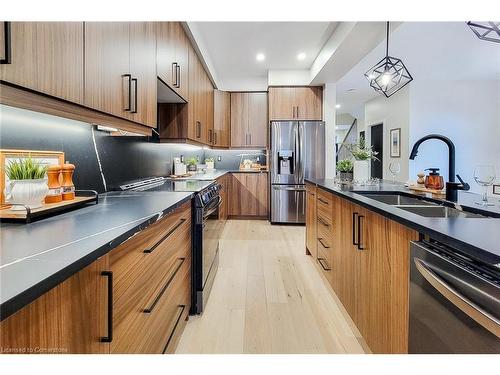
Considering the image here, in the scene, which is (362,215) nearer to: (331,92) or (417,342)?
(417,342)

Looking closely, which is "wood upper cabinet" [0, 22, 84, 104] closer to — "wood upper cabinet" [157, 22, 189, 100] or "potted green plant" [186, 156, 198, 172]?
"wood upper cabinet" [157, 22, 189, 100]

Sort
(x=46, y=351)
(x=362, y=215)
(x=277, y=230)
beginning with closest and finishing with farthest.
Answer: (x=46, y=351) → (x=362, y=215) → (x=277, y=230)

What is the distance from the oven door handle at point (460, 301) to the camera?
741 millimetres

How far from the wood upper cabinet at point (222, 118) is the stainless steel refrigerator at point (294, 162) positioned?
1.06 m

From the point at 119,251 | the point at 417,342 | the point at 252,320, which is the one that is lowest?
the point at 252,320

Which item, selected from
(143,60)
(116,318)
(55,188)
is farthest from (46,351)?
(143,60)

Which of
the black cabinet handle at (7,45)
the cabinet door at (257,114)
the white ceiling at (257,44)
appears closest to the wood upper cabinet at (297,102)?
the white ceiling at (257,44)

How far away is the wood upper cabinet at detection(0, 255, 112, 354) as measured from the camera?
1.84ft

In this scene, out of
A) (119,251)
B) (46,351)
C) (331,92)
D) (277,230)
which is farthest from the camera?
(331,92)

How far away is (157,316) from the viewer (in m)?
1.35

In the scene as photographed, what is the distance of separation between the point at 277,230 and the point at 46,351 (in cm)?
418

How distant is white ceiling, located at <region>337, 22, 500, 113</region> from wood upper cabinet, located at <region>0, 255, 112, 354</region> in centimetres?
368

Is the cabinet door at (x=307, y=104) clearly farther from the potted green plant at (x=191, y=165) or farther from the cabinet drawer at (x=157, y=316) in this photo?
the cabinet drawer at (x=157, y=316)

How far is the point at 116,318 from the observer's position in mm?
952
